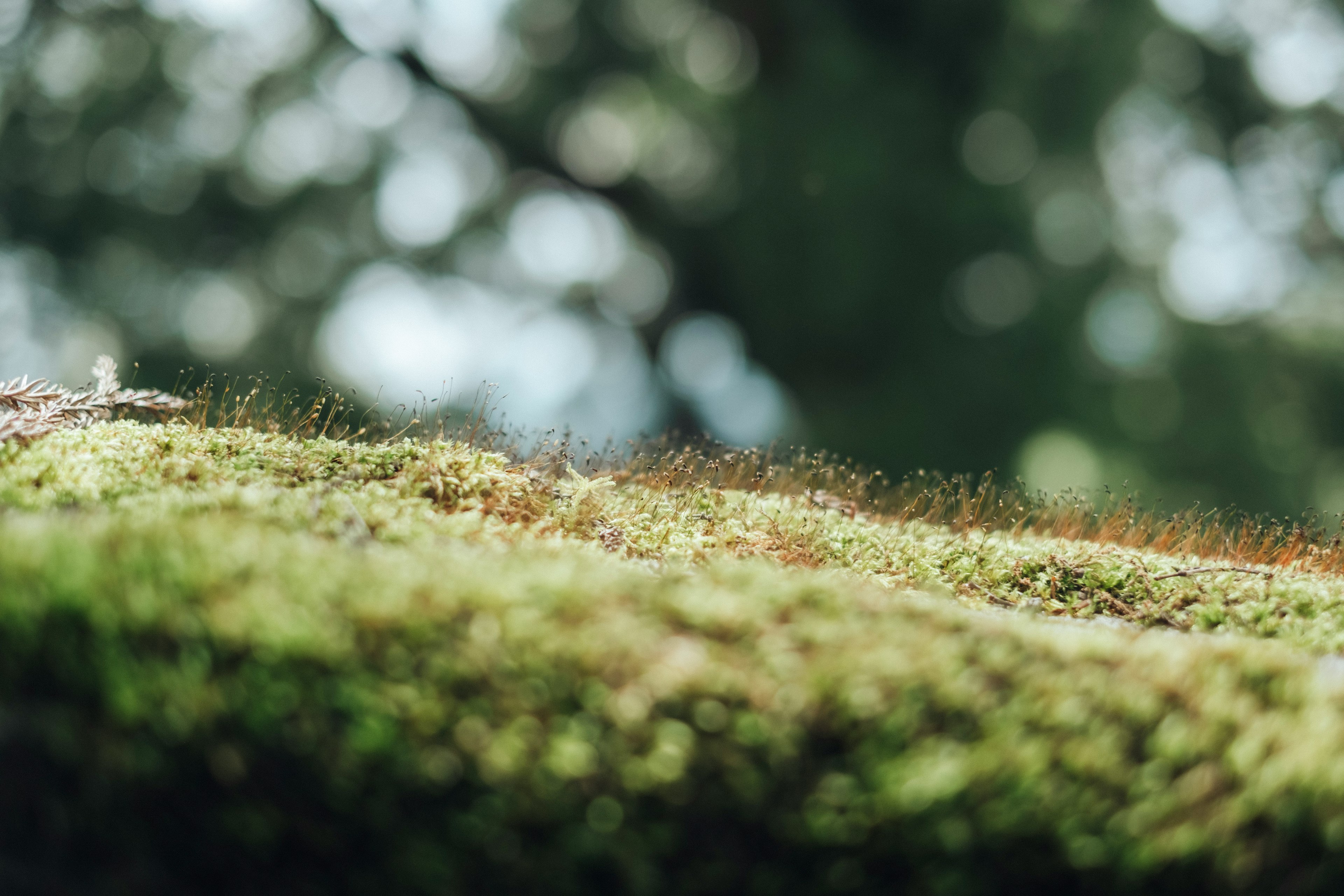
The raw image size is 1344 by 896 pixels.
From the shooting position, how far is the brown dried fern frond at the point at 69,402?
4172mm

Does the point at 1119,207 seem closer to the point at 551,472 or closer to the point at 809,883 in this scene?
the point at 551,472

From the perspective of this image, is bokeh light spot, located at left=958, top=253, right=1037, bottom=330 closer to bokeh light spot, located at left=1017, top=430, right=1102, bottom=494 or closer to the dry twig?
bokeh light spot, located at left=1017, top=430, right=1102, bottom=494

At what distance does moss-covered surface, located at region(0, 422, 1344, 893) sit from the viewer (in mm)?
1972

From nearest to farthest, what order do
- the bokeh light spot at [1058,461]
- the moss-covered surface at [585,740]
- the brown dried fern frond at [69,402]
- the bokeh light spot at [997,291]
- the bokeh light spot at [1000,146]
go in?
the moss-covered surface at [585,740]
the brown dried fern frond at [69,402]
the bokeh light spot at [1058,461]
the bokeh light spot at [997,291]
the bokeh light spot at [1000,146]

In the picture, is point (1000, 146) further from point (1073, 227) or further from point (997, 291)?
point (997, 291)

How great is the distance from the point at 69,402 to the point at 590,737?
13.2ft

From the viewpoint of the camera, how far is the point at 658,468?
5031 millimetres

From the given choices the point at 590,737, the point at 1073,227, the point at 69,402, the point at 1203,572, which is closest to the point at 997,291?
the point at 1073,227

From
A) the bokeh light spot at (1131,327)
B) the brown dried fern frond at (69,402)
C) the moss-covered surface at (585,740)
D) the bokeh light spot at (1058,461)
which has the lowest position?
the moss-covered surface at (585,740)

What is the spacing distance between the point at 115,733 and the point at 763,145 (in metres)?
11.8

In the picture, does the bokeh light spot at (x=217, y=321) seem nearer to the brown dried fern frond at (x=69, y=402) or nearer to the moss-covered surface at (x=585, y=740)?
the brown dried fern frond at (x=69, y=402)

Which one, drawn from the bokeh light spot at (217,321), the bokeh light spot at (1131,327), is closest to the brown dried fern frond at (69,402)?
the bokeh light spot at (217,321)

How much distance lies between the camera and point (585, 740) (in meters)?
1.98

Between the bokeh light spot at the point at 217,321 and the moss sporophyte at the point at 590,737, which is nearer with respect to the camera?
the moss sporophyte at the point at 590,737
